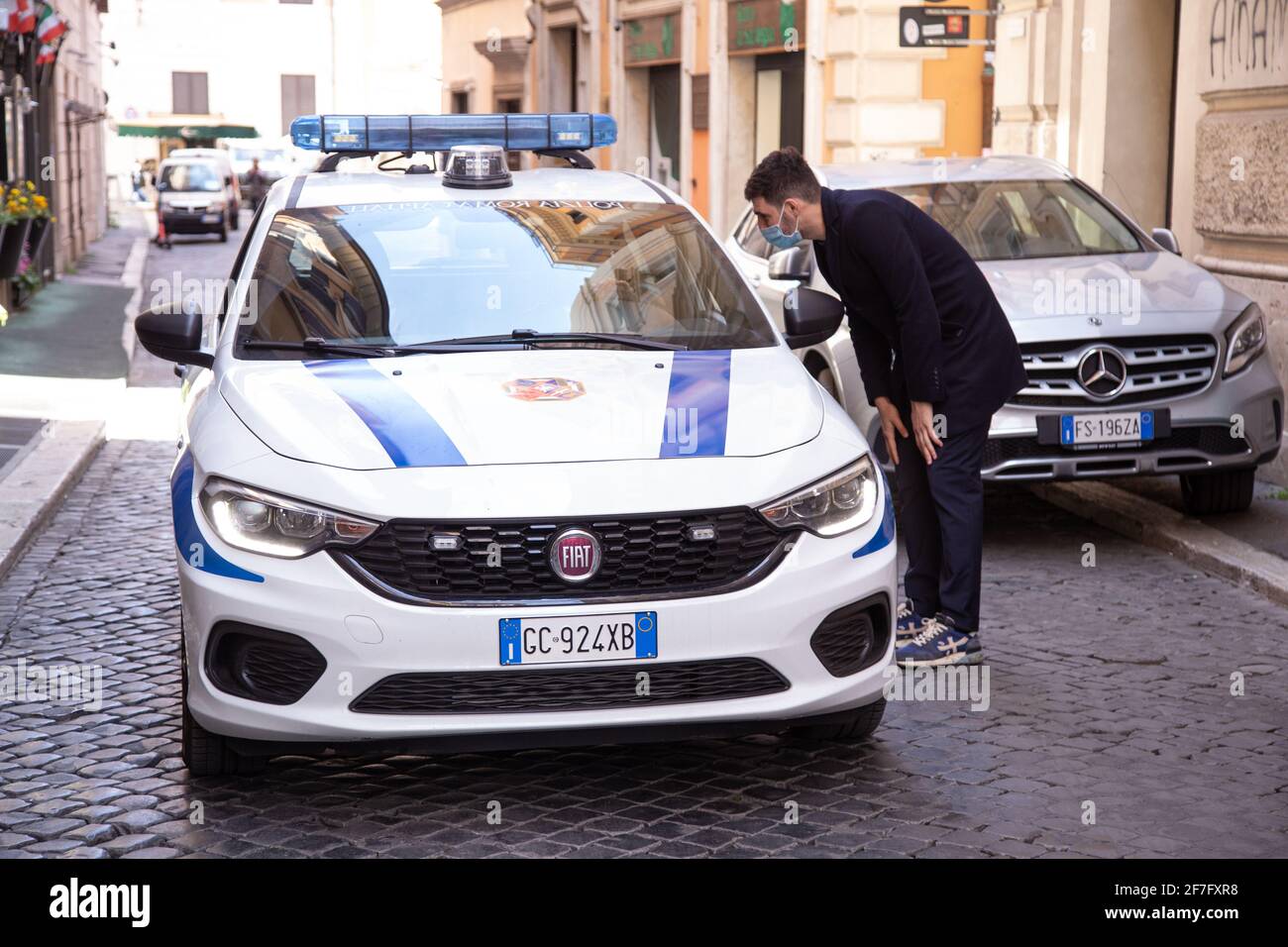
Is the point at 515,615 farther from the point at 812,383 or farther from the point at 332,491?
the point at 812,383

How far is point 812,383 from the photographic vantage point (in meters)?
5.12

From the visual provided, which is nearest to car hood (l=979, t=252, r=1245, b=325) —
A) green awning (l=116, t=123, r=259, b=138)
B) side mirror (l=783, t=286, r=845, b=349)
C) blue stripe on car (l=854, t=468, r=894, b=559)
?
side mirror (l=783, t=286, r=845, b=349)

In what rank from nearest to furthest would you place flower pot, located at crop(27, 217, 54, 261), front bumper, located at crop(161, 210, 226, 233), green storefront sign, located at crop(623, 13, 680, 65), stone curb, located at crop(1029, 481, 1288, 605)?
stone curb, located at crop(1029, 481, 1288, 605) → flower pot, located at crop(27, 217, 54, 261) → green storefront sign, located at crop(623, 13, 680, 65) → front bumper, located at crop(161, 210, 226, 233)

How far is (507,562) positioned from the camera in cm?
431

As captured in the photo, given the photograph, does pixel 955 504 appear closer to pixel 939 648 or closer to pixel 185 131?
pixel 939 648

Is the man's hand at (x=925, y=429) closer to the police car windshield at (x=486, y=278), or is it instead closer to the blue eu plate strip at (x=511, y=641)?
the police car windshield at (x=486, y=278)

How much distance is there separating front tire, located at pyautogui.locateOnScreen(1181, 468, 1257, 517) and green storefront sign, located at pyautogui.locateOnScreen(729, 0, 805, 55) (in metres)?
12.6

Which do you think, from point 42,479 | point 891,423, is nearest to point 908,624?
point 891,423

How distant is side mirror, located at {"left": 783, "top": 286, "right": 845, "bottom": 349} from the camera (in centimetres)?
574

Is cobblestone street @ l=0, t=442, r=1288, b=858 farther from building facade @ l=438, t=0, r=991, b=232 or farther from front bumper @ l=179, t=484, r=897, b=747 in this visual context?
building facade @ l=438, t=0, r=991, b=232

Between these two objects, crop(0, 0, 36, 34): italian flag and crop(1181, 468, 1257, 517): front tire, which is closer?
crop(1181, 468, 1257, 517): front tire

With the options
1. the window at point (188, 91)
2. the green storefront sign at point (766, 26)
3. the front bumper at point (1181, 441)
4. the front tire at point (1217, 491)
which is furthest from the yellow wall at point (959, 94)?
the window at point (188, 91)
